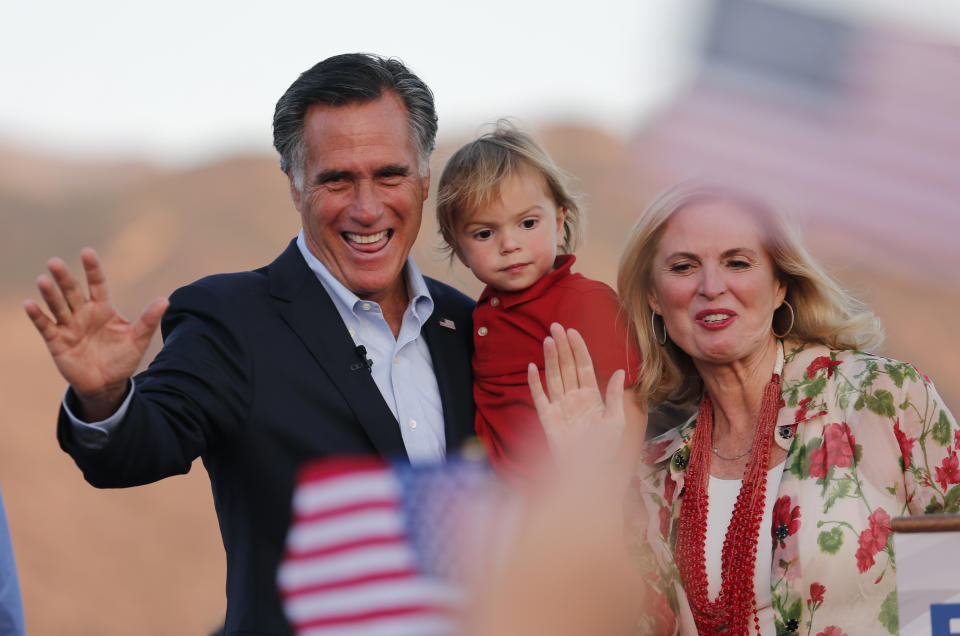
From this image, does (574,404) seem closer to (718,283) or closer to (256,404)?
(718,283)

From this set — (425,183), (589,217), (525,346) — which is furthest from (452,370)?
(589,217)

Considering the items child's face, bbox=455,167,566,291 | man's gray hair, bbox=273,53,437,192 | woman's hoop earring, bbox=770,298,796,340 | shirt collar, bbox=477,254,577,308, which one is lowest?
woman's hoop earring, bbox=770,298,796,340

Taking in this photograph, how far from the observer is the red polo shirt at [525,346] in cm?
304

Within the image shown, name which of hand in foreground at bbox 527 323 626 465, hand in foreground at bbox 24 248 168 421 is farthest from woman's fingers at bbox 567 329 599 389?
hand in foreground at bbox 24 248 168 421

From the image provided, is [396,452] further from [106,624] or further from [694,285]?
[106,624]

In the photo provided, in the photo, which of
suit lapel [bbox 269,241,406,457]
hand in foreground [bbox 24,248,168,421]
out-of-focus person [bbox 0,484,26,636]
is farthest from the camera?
out-of-focus person [bbox 0,484,26,636]

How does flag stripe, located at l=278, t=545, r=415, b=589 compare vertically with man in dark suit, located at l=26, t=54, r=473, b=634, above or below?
below

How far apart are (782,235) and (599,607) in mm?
1129

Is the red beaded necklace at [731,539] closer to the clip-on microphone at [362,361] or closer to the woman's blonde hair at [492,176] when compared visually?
the woman's blonde hair at [492,176]

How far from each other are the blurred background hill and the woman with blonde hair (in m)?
0.16

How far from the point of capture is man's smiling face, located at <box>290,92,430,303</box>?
3.04 meters

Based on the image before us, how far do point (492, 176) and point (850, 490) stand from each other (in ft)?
4.33

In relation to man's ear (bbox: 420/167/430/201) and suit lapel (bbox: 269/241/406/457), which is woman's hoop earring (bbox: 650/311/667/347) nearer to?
man's ear (bbox: 420/167/430/201)

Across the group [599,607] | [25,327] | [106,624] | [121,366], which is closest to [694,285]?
[599,607]
